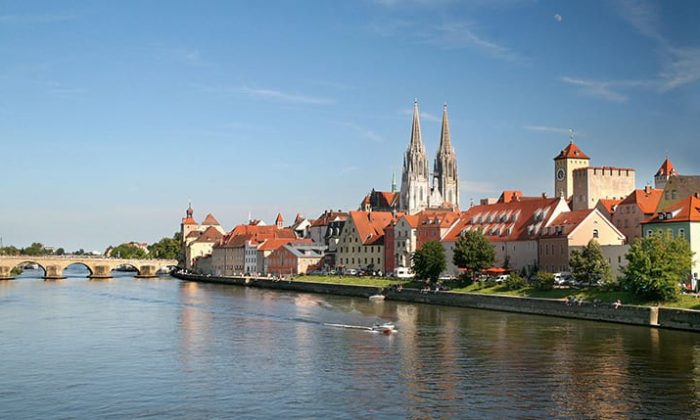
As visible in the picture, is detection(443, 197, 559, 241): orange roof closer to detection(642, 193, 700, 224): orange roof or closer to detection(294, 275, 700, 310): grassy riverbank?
detection(294, 275, 700, 310): grassy riverbank

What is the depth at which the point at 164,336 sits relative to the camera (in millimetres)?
57688

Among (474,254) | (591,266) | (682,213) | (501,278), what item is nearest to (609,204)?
(501,278)

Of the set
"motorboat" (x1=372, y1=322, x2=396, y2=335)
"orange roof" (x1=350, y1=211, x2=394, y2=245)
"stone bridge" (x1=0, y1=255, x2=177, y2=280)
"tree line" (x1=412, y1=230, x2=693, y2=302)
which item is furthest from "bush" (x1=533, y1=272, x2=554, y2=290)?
"stone bridge" (x1=0, y1=255, x2=177, y2=280)

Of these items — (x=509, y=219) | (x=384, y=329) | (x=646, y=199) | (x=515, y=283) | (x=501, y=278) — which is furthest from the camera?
(x=509, y=219)

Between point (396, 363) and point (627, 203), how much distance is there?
5133 cm

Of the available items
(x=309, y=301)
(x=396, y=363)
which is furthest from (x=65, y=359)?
(x=309, y=301)

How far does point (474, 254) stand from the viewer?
84500mm

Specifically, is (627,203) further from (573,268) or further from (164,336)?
(164,336)

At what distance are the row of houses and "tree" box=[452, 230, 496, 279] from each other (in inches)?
243

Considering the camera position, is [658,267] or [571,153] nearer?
[658,267]

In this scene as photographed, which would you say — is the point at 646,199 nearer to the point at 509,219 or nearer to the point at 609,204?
the point at 609,204

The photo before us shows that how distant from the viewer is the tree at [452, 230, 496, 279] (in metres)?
84.6

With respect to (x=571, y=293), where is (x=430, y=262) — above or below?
above

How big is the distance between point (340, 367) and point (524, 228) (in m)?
53.0
